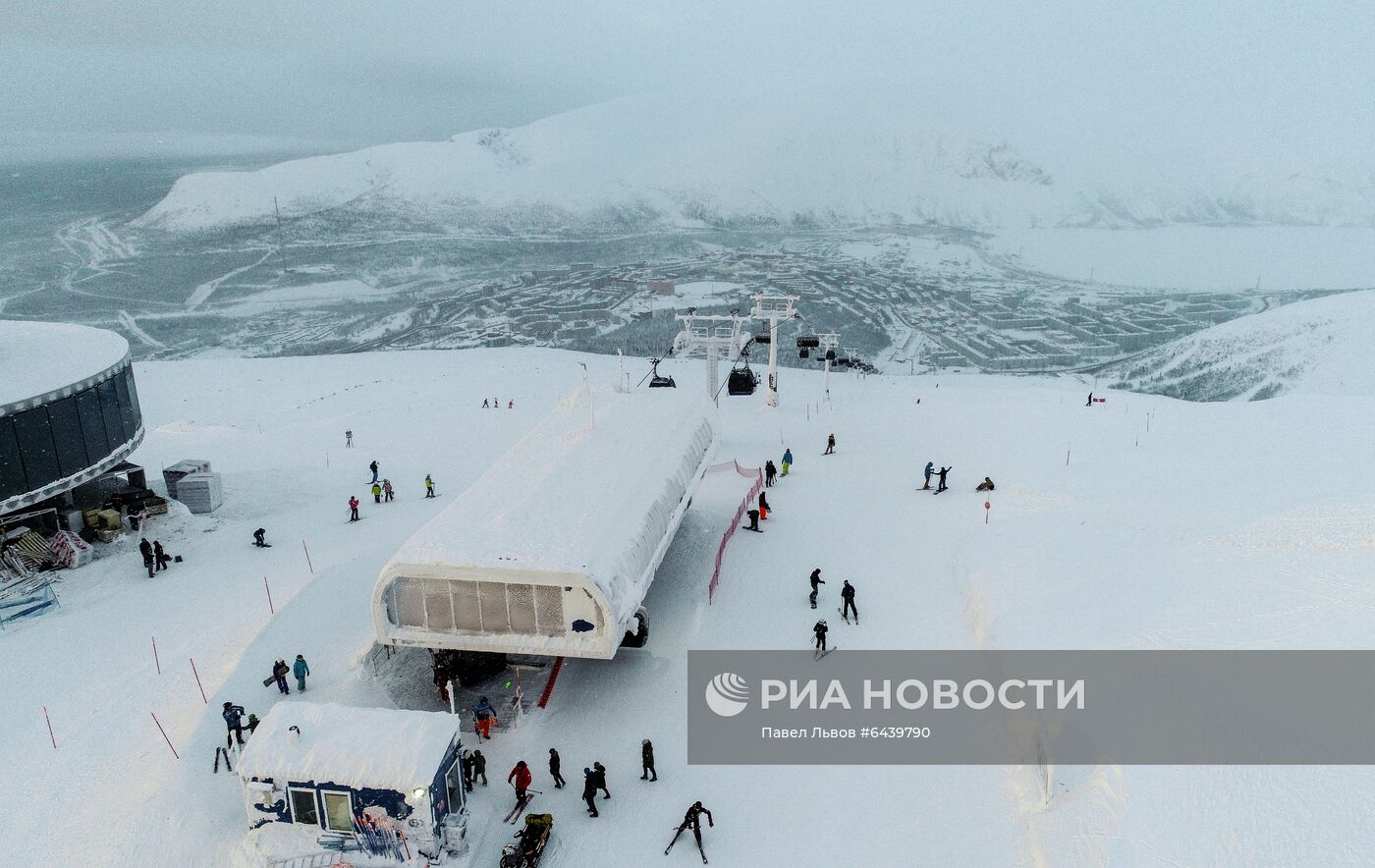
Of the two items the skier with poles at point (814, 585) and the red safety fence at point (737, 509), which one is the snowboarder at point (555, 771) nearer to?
the red safety fence at point (737, 509)

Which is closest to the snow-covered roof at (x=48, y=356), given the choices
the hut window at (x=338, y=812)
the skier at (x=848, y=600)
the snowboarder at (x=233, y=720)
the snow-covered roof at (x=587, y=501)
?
the snowboarder at (x=233, y=720)

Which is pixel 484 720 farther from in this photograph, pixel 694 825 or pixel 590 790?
pixel 694 825

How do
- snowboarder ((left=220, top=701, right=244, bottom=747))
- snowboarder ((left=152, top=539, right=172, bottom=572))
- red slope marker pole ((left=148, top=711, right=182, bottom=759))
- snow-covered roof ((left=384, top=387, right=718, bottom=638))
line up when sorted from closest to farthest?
snowboarder ((left=220, top=701, right=244, bottom=747)) → red slope marker pole ((left=148, top=711, right=182, bottom=759)) → snow-covered roof ((left=384, top=387, right=718, bottom=638)) → snowboarder ((left=152, top=539, right=172, bottom=572))

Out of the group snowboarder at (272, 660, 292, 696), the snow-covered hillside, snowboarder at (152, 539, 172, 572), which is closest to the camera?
snowboarder at (272, 660, 292, 696)

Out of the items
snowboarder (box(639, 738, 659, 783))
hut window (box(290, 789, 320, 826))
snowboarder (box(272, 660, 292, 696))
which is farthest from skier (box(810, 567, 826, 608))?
snowboarder (box(272, 660, 292, 696))

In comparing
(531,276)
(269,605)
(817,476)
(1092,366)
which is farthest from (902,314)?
(269,605)

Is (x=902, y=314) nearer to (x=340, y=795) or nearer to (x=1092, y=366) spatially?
(x=1092, y=366)

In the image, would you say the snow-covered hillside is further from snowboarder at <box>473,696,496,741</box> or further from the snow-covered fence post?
the snow-covered fence post
